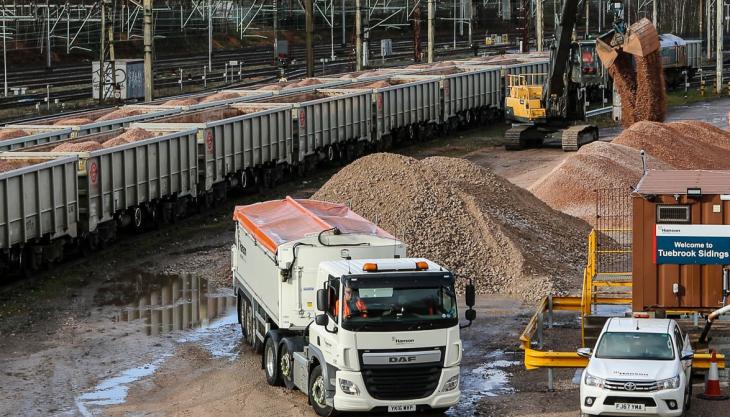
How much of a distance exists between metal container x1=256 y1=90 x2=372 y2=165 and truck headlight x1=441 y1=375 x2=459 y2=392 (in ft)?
101

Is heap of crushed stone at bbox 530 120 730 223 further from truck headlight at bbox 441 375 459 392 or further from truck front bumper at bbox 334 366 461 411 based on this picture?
truck front bumper at bbox 334 366 461 411

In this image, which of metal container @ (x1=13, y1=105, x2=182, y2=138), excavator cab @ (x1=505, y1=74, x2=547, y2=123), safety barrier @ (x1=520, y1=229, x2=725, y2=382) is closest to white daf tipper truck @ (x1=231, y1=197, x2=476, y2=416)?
safety barrier @ (x1=520, y1=229, x2=725, y2=382)

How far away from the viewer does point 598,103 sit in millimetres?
84062

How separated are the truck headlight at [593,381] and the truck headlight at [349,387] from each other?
10.7 feet

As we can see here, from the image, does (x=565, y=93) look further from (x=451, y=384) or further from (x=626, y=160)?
(x=451, y=384)

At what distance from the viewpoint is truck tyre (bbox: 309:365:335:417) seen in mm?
19891

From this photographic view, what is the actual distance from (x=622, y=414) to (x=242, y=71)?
85863mm

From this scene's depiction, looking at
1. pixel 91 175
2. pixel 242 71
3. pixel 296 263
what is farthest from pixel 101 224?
pixel 242 71

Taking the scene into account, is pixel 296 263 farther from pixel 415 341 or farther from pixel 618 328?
pixel 618 328

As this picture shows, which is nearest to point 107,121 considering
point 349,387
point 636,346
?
point 349,387

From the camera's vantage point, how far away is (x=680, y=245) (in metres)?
22.6

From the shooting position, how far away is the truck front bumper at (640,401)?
19.2m

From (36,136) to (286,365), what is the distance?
832 inches

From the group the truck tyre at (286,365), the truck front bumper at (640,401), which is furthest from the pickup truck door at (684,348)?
the truck tyre at (286,365)
